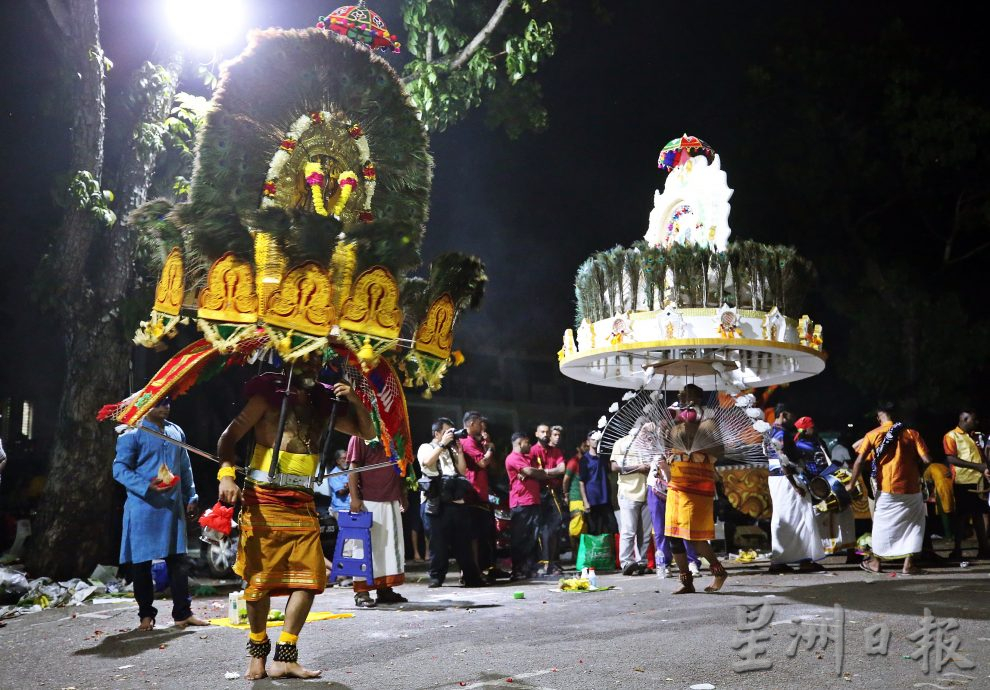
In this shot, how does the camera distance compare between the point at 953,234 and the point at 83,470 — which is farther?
the point at 953,234

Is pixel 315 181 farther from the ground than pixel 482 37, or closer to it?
closer to it

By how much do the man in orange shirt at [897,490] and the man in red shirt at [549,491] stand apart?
356cm

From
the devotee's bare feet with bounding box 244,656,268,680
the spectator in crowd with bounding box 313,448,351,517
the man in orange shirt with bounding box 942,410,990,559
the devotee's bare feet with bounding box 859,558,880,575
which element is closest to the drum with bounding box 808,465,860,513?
the devotee's bare feet with bounding box 859,558,880,575

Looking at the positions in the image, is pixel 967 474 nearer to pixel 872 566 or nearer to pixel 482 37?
pixel 872 566

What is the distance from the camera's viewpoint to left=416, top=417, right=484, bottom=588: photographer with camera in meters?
10.7

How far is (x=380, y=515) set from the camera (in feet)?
30.4

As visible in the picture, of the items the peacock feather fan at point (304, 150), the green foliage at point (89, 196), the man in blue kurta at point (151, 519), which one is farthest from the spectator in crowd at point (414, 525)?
the peacock feather fan at point (304, 150)

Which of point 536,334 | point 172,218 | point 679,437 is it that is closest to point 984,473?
point 679,437

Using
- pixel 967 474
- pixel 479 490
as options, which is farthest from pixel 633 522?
pixel 967 474

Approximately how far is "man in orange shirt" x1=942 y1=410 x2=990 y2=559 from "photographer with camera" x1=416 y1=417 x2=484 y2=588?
6.79 meters

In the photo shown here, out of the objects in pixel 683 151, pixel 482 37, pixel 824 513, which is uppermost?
pixel 482 37

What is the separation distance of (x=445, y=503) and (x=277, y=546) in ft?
17.1

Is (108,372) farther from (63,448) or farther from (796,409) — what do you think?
(796,409)

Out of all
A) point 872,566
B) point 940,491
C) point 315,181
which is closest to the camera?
point 315,181
